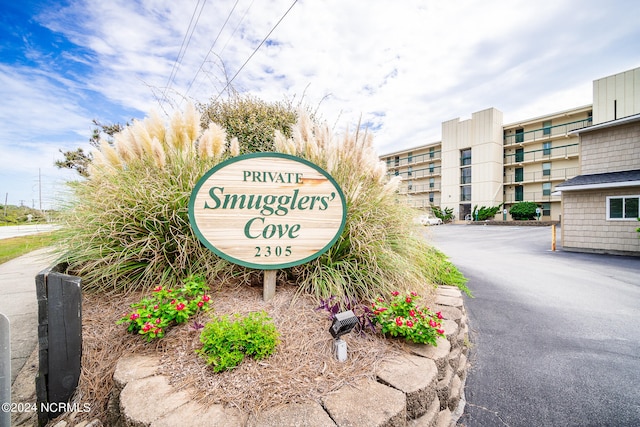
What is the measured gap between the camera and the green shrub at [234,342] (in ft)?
4.65

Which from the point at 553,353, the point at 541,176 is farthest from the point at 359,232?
the point at 541,176

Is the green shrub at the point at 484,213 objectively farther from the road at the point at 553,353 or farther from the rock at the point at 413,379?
the rock at the point at 413,379

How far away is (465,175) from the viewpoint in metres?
29.6

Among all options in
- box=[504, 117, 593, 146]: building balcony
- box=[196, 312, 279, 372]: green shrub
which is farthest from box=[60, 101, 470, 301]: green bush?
box=[504, 117, 593, 146]: building balcony

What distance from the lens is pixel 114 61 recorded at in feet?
11.9

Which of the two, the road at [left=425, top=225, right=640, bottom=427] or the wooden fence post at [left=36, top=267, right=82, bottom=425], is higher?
the wooden fence post at [left=36, top=267, right=82, bottom=425]

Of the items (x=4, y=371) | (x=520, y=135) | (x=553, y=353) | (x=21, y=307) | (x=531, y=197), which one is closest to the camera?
(x=4, y=371)

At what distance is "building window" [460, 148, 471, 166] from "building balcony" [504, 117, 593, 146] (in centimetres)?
362

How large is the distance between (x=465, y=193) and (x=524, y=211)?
584 centimetres

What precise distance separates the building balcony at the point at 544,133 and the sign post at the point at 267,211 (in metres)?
32.2

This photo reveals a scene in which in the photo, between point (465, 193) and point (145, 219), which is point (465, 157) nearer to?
point (465, 193)

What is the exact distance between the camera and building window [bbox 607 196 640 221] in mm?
8427

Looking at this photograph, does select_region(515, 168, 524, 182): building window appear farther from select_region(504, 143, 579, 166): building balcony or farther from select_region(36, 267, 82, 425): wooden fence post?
select_region(36, 267, 82, 425): wooden fence post

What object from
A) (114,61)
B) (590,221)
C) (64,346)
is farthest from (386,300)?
(590,221)
